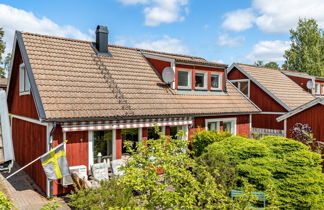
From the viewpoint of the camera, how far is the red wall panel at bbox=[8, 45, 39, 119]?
12.0m

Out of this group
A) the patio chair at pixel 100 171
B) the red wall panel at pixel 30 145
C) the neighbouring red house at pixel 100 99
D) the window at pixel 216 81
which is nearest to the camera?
the neighbouring red house at pixel 100 99

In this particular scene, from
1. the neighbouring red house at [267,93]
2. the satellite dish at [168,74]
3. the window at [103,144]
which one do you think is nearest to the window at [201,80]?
the satellite dish at [168,74]

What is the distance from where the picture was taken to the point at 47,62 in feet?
39.9

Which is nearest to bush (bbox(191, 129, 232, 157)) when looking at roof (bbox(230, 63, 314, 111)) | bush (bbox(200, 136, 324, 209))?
bush (bbox(200, 136, 324, 209))

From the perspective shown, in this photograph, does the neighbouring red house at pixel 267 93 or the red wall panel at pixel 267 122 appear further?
the red wall panel at pixel 267 122

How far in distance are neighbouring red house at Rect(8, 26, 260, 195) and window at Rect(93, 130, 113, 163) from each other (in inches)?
1.9

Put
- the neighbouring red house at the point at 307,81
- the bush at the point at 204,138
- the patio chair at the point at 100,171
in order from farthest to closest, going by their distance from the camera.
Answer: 1. the neighbouring red house at the point at 307,81
2. the bush at the point at 204,138
3. the patio chair at the point at 100,171

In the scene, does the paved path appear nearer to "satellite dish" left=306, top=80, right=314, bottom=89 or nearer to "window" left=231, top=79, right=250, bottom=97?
"window" left=231, top=79, right=250, bottom=97

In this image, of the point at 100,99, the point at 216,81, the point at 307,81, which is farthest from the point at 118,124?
the point at 307,81

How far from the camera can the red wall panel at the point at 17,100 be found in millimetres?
11955

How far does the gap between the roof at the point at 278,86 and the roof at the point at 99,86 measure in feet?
20.9

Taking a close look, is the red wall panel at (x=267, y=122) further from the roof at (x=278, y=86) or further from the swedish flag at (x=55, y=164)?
the swedish flag at (x=55, y=164)

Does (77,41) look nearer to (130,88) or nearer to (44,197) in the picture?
(130,88)

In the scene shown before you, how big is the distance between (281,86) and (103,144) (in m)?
19.5
